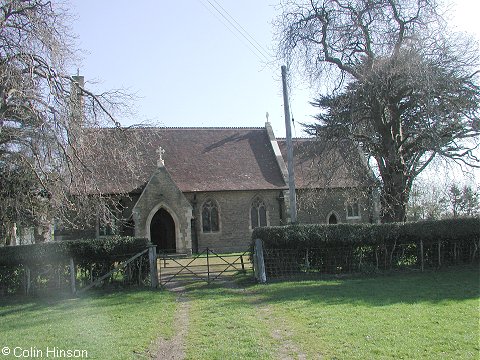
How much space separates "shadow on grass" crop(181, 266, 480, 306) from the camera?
37.1 ft

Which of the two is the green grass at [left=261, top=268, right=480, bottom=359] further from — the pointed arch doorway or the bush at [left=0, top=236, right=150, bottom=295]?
the pointed arch doorway

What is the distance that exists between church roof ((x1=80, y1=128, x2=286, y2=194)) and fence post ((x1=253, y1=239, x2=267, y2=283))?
12.3 m

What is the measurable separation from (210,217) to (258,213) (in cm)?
298

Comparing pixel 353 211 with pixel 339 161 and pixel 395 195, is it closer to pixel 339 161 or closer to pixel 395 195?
pixel 339 161

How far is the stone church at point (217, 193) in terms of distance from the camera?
25406 mm

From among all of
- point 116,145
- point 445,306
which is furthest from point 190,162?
point 445,306

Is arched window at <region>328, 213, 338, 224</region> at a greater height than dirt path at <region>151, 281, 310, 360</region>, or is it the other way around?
arched window at <region>328, 213, 338, 224</region>

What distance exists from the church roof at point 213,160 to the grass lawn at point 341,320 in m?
13.9

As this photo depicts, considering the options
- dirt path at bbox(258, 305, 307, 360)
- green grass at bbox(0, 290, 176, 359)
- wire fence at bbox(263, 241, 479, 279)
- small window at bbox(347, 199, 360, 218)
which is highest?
small window at bbox(347, 199, 360, 218)

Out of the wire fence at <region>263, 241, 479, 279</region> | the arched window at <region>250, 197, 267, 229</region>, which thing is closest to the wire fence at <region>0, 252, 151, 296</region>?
the wire fence at <region>263, 241, 479, 279</region>

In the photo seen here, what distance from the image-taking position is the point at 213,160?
29.8 metres

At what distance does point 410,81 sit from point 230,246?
14.9 m

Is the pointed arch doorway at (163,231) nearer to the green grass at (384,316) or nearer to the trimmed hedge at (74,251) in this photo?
the trimmed hedge at (74,251)

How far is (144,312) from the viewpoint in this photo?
35.5ft
